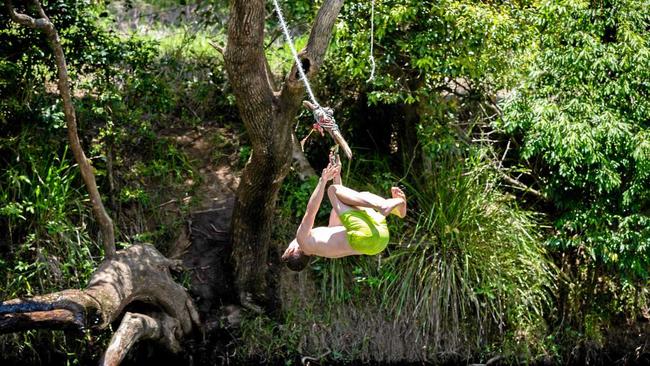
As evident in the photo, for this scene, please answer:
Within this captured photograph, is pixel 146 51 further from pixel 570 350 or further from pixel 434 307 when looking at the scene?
pixel 570 350

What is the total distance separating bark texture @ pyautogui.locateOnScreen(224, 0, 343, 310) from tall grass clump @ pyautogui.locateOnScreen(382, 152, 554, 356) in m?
1.41

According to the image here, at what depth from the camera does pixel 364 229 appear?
6180mm

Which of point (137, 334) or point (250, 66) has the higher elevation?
point (250, 66)

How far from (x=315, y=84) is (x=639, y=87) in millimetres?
3080

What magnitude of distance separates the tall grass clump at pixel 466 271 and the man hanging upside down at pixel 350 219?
7.24 ft

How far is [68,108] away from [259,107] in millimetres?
1510

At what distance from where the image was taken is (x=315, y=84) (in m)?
9.48

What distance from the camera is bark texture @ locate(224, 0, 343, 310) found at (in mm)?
6934

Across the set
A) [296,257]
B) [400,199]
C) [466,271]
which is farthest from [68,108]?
[466,271]

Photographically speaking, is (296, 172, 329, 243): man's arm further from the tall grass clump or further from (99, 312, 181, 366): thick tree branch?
the tall grass clump

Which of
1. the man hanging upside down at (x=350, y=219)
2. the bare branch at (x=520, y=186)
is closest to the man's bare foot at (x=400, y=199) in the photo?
the man hanging upside down at (x=350, y=219)

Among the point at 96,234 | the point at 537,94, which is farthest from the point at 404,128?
the point at 96,234

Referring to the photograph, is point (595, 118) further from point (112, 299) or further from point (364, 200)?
point (112, 299)

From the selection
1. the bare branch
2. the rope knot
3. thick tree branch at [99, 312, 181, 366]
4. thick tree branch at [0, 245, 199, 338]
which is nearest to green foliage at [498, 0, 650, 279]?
the bare branch
